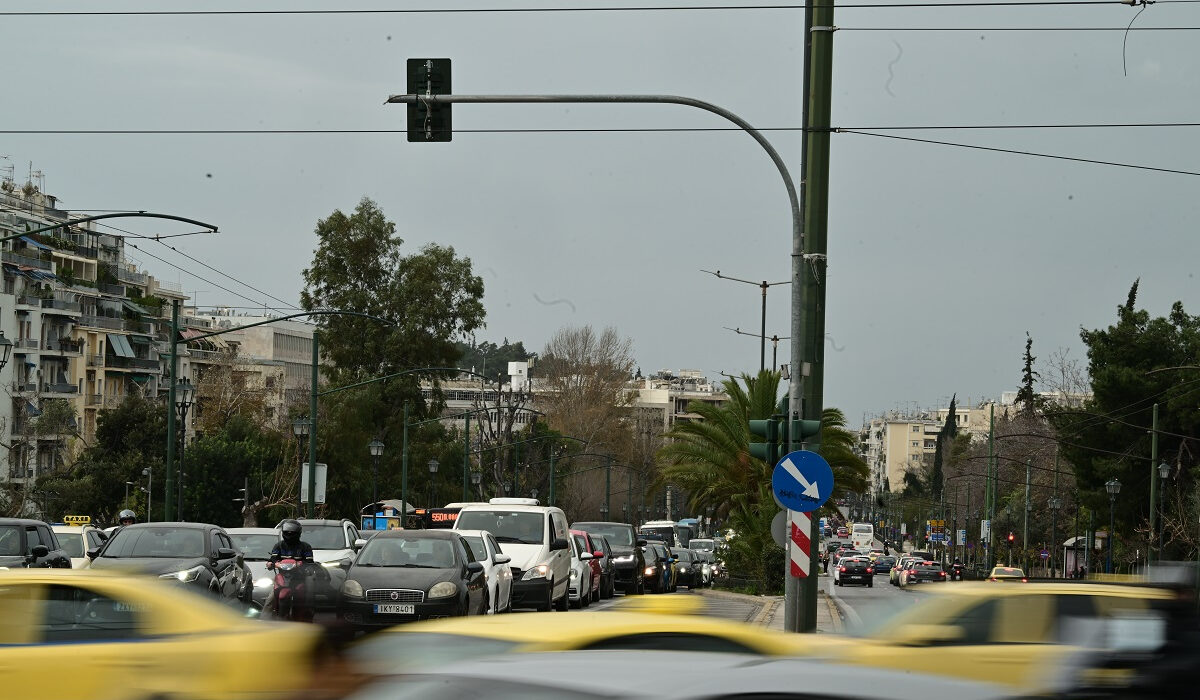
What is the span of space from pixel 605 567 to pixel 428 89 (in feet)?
66.1

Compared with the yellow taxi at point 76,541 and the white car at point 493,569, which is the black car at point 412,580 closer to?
the white car at point 493,569

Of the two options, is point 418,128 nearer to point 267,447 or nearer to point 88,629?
point 88,629

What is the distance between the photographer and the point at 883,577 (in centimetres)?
9312

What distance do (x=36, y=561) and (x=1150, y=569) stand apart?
15.9 metres

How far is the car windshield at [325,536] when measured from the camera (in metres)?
27.7

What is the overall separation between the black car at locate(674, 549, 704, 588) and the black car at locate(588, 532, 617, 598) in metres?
9.64

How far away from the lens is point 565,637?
21.6 feet

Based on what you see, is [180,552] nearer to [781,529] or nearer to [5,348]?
[781,529]

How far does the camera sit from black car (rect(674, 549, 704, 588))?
47250 millimetres

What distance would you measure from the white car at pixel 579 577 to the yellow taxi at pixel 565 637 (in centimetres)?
2108

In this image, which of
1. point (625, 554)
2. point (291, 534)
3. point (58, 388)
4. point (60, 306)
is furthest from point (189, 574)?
point (60, 306)

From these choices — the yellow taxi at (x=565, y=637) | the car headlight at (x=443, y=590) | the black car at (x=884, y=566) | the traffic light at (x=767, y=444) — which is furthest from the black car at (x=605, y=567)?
the black car at (x=884, y=566)

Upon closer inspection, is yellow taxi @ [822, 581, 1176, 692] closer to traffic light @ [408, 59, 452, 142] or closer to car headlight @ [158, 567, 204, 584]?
traffic light @ [408, 59, 452, 142]

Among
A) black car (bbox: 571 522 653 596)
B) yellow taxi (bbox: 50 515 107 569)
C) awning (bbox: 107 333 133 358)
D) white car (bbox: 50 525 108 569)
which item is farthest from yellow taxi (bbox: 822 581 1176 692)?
awning (bbox: 107 333 133 358)
